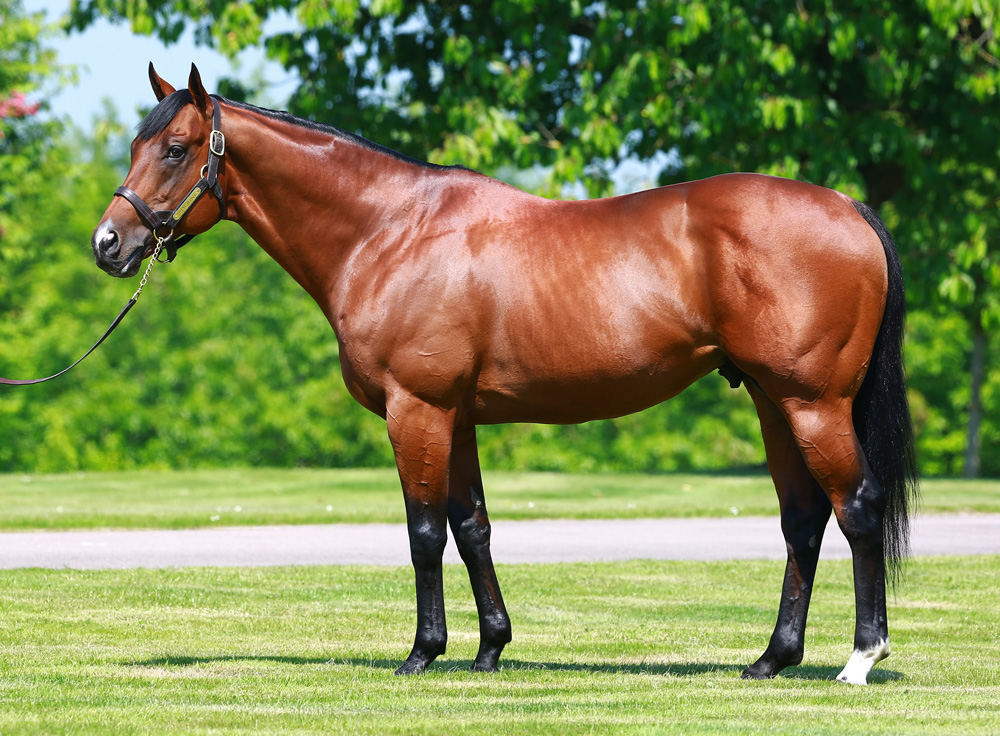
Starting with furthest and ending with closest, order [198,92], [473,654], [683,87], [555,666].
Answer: [683,87], [473,654], [555,666], [198,92]

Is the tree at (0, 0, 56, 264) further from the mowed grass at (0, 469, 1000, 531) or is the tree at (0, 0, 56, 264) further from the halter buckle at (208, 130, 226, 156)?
the halter buckle at (208, 130, 226, 156)

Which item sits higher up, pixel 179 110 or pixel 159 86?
pixel 159 86

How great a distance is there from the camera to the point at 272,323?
157 ft

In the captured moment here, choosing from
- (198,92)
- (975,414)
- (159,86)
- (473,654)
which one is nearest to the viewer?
(198,92)

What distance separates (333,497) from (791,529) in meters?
11.8

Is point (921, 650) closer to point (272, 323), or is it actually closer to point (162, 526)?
point (162, 526)

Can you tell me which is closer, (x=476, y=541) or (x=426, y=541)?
(x=426, y=541)

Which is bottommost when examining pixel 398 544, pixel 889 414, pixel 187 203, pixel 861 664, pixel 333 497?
pixel 333 497

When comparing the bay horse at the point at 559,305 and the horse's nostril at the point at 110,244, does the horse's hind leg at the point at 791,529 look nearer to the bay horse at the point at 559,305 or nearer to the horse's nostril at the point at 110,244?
the bay horse at the point at 559,305

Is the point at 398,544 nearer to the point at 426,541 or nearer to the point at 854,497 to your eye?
the point at 426,541

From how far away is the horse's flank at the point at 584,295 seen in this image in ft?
19.8

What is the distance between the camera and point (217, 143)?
6.35 meters

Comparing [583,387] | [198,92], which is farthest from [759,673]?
[198,92]

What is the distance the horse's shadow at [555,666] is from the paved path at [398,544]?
4.01 m
